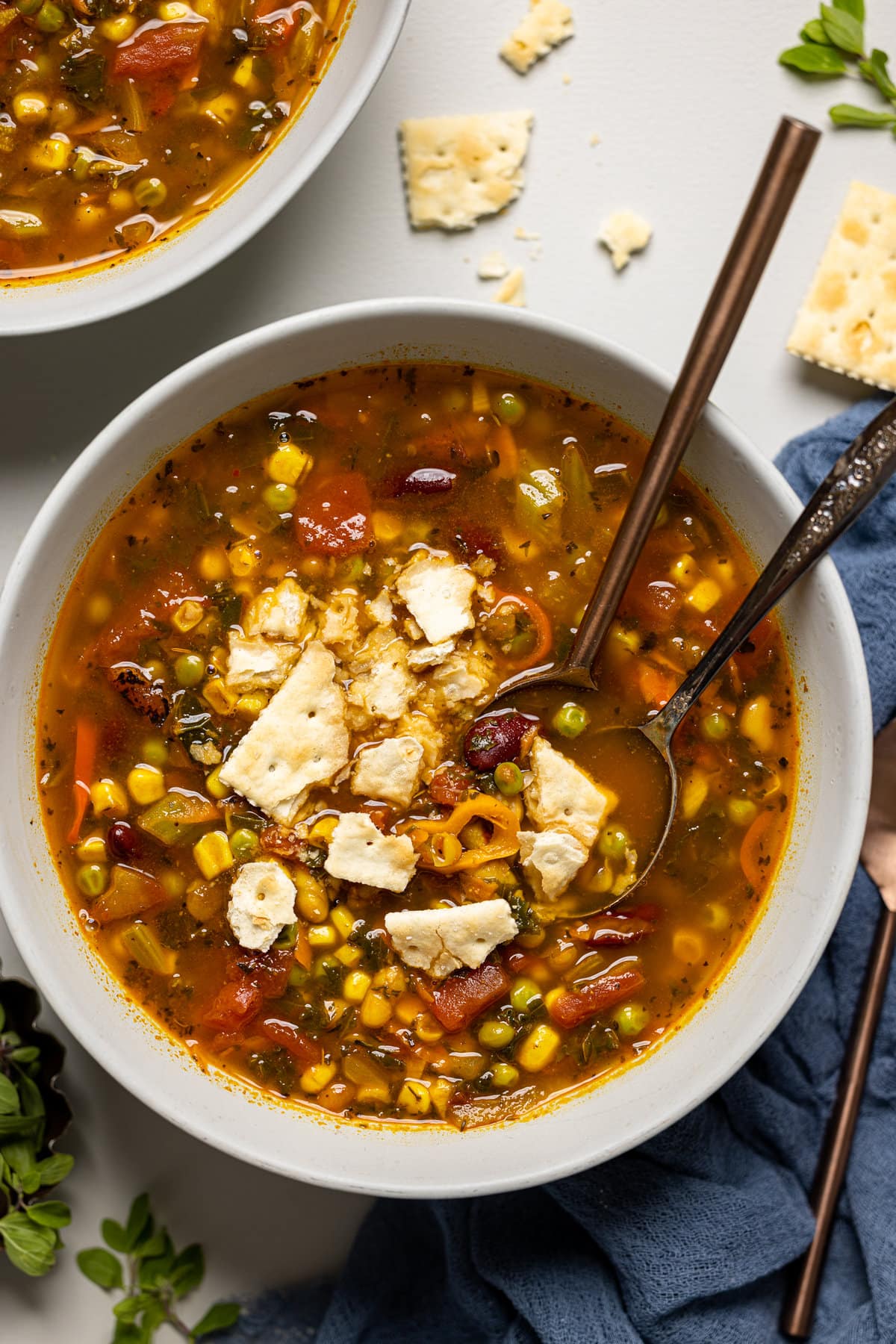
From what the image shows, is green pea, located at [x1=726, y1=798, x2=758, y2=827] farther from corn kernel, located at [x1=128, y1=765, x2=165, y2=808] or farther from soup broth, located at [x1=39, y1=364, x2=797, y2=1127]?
corn kernel, located at [x1=128, y1=765, x2=165, y2=808]

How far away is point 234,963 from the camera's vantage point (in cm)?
376

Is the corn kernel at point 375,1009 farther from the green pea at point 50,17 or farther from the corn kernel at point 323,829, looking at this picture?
the green pea at point 50,17

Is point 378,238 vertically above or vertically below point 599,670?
above

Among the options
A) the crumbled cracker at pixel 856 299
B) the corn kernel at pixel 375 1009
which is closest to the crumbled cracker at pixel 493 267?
the crumbled cracker at pixel 856 299

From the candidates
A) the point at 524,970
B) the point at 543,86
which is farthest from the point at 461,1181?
the point at 543,86

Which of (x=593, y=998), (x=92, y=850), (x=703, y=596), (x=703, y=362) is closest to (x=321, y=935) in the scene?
(x=92, y=850)

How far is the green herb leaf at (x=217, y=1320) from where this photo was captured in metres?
4.15

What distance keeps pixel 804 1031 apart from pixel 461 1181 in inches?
50.2

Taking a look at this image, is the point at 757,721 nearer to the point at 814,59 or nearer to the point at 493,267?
the point at 493,267

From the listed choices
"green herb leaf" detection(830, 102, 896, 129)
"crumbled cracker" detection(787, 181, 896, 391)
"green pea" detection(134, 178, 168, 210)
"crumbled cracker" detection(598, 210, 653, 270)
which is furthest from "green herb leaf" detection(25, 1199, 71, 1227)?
"green herb leaf" detection(830, 102, 896, 129)

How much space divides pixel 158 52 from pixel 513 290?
1.33m

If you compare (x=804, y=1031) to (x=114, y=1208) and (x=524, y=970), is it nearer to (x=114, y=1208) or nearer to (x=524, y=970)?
(x=524, y=970)

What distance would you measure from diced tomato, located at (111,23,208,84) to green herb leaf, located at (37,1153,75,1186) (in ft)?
11.3

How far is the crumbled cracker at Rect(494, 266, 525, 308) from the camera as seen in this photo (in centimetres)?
398
